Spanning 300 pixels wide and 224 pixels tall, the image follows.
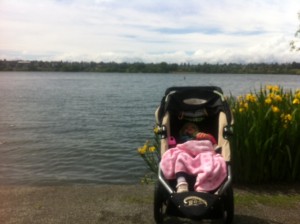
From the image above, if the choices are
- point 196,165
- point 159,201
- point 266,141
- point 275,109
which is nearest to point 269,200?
point 266,141

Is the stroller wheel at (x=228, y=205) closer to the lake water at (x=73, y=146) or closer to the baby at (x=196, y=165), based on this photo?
the baby at (x=196, y=165)

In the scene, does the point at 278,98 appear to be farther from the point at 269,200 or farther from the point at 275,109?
the point at 269,200

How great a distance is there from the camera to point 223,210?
13.9 ft

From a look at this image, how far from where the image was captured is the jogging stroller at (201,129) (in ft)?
12.9

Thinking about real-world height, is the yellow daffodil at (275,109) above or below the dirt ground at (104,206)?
above

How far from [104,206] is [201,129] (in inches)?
63.7

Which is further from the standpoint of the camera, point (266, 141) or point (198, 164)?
point (266, 141)

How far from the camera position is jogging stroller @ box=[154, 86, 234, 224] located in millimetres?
3926

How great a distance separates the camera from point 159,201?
170 inches

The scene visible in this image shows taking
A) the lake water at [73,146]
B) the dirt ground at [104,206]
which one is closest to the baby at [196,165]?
the dirt ground at [104,206]

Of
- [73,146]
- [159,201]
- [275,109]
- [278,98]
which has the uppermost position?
[278,98]

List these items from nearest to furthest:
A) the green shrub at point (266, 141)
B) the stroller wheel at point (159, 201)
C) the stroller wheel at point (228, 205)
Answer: the stroller wheel at point (228, 205) → the stroller wheel at point (159, 201) → the green shrub at point (266, 141)

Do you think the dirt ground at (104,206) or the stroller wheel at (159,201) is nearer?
the stroller wheel at (159,201)

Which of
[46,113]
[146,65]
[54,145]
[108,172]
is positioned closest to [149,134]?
[54,145]
